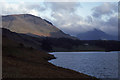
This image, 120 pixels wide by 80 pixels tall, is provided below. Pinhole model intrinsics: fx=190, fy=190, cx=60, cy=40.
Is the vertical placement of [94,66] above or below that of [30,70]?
below

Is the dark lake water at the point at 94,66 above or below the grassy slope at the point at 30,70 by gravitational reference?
below

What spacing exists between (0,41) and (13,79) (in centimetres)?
8010

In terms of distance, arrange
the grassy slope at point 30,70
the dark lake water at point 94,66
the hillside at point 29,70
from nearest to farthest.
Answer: the hillside at point 29,70, the grassy slope at point 30,70, the dark lake water at point 94,66

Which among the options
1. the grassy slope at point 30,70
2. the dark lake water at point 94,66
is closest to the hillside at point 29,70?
the grassy slope at point 30,70

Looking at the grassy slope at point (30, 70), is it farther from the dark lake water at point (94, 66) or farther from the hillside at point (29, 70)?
the dark lake water at point (94, 66)

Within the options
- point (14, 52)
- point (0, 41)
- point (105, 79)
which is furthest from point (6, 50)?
point (105, 79)

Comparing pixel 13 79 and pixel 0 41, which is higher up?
pixel 0 41

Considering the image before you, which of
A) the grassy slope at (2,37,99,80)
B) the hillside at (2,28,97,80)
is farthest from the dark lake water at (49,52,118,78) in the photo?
the grassy slope at (2,37,99,80)

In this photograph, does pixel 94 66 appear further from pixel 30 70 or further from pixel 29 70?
pixel 29 70

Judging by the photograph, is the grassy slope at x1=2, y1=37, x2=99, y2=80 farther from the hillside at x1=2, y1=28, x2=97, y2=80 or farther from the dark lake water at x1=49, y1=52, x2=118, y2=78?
the dark lake water at x1=49, y1=52, x2=118, y2=78

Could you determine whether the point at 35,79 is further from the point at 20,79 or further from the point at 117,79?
the point at 117,79

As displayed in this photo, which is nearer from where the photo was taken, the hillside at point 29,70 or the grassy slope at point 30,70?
the hillside at point 29,70

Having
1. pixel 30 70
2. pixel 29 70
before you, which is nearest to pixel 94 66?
pixel 30 70

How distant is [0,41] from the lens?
10706 cm
